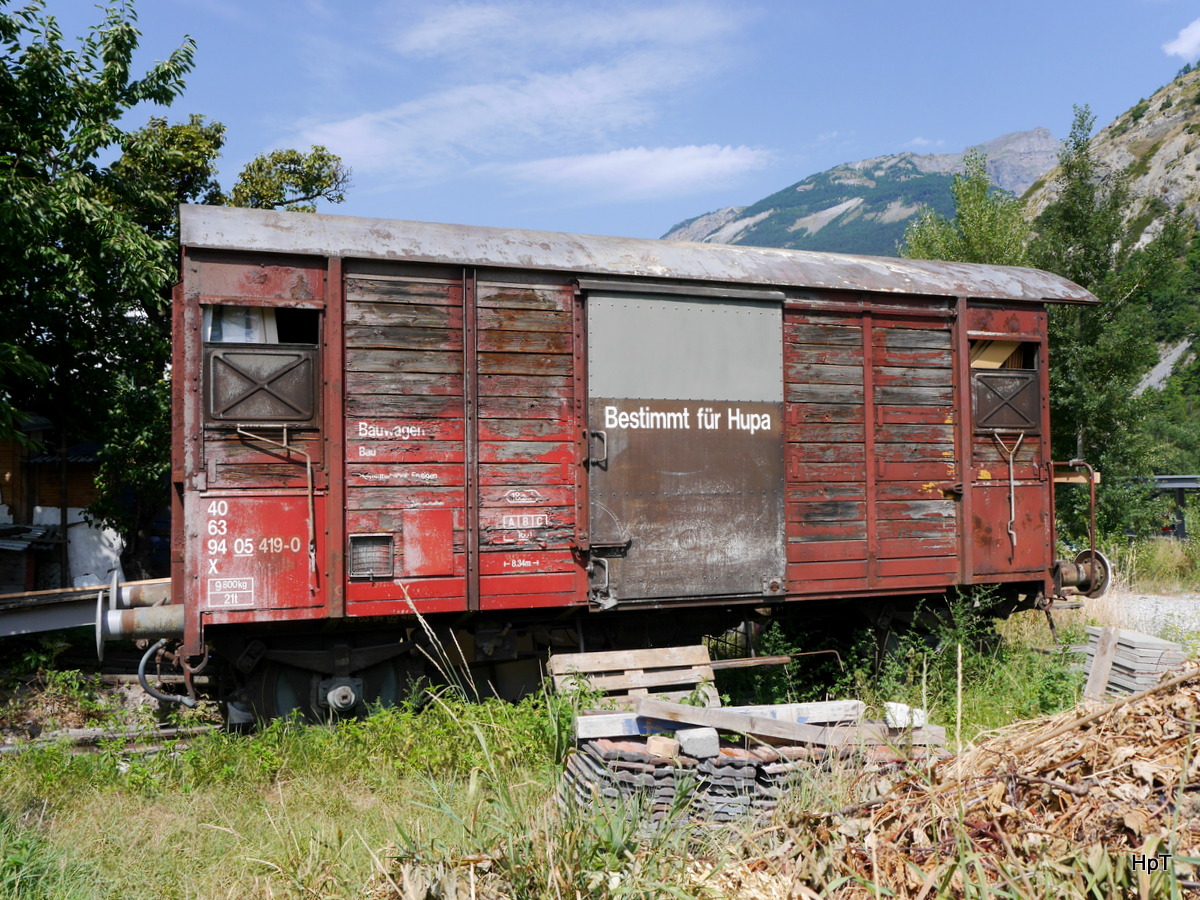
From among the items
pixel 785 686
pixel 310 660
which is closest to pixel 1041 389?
pixel 785 686

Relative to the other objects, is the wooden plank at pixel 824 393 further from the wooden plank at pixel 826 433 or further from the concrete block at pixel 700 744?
the concrete block at pixel 700 744

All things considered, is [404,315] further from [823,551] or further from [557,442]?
[823,551]

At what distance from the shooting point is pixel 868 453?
7.55 metres

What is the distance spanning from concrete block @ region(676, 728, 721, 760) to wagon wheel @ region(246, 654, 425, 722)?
2350 mm

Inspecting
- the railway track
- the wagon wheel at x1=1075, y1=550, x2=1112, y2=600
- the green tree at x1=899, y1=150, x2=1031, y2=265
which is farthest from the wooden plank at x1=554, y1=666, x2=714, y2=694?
the green tree at x1=899, y1=150, x2=1031, y2=265

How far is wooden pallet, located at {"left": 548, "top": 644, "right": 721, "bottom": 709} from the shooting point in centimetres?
620

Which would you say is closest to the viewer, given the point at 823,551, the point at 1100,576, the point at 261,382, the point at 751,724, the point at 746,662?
the point at 751,724

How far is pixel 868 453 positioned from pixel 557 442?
2.78 metres

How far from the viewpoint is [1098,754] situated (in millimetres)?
3752

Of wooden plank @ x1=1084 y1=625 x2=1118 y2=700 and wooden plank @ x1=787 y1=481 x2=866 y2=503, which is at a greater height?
wooden plank @ x1=787 y1=481 x2=866 y2=503

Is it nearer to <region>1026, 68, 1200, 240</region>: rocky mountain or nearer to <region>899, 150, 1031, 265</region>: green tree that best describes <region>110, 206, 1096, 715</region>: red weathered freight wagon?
<region>899, 150, 1031, 265</region>: green tree

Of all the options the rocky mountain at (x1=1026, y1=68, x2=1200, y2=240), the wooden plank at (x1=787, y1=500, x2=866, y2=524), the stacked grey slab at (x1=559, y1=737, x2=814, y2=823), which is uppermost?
the rocky mountain at (x1=1026, y1=68, x2=1200, y2=240)

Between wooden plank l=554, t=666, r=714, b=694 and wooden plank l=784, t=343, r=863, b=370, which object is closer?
wooden plank l=554, t=666, r=714, b=694

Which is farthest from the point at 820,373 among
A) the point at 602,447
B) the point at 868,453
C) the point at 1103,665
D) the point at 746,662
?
the point at 1103,665
